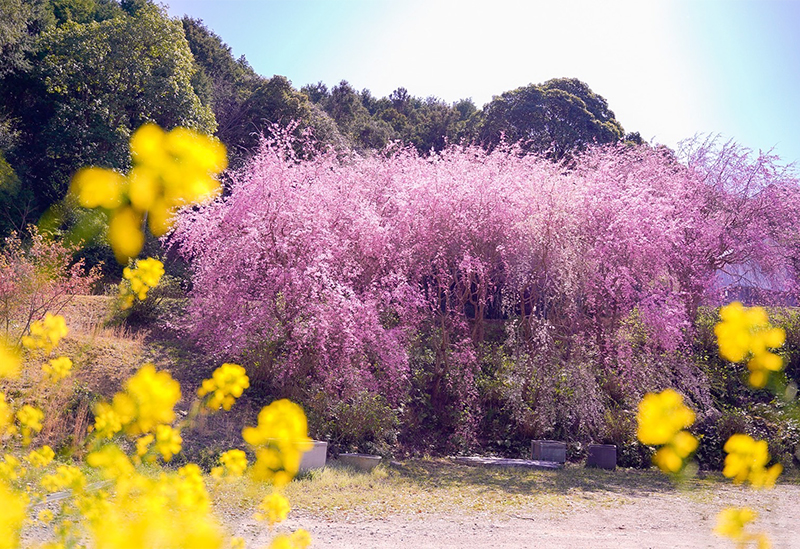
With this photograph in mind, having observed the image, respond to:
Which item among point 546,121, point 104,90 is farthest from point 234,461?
Answer: point 546,121

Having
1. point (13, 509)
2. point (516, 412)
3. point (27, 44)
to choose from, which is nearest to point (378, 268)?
point (516, 412)

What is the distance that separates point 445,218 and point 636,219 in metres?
2.82

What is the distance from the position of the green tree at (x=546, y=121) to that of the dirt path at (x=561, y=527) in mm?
15489

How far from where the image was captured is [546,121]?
2089cm

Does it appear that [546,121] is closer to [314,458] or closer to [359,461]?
[359,461]

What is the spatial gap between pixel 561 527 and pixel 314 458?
2661mm

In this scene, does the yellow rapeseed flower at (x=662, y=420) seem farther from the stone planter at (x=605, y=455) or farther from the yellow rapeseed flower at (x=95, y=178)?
the yellow rapeseed flower at (x=95, y=178)

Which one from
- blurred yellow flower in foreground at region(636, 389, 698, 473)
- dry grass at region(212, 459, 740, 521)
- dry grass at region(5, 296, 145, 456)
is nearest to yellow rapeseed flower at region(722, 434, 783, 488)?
blurred yellow flower in foreground at region(636, 389, 698, 473)

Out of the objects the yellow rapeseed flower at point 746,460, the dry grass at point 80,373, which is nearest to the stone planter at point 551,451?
the dry grass at point 80,373

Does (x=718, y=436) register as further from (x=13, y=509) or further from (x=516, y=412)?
(x=13, y=509)

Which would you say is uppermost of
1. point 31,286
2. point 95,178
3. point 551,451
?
point 95,178

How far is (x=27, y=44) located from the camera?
51.0 feet

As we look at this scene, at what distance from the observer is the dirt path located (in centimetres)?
471

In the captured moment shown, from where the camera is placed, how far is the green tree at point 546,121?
2064cm
